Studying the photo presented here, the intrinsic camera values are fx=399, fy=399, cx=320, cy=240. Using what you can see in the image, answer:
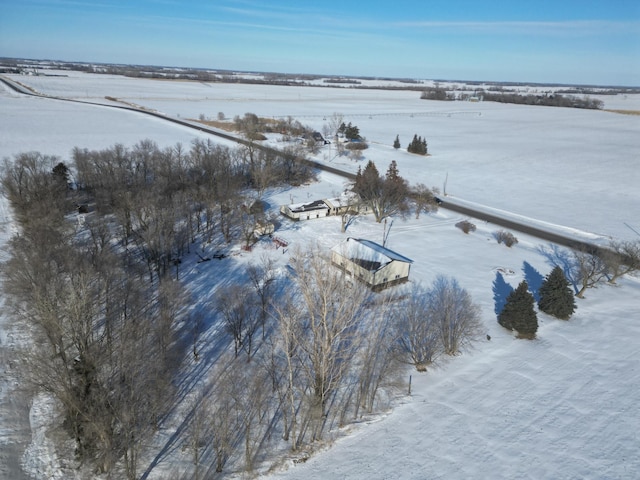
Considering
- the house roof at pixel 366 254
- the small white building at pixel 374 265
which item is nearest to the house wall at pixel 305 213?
the house roof at pixel 366 254

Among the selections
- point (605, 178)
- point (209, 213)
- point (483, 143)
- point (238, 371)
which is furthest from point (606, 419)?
point (483, 143)

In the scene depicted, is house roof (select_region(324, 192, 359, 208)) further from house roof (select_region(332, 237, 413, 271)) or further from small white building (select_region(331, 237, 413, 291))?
small white building (select_region(331, 237, 413, 291))

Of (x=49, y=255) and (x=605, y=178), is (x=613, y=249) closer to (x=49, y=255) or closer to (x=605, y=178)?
(x=605, y=178)

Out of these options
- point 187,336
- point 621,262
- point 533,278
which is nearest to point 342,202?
point 533,278

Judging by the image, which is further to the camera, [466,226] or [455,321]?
[466,226]

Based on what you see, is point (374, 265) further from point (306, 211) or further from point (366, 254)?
point (306, 211)

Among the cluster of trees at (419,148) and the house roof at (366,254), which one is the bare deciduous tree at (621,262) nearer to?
the house roof at (366,254)
